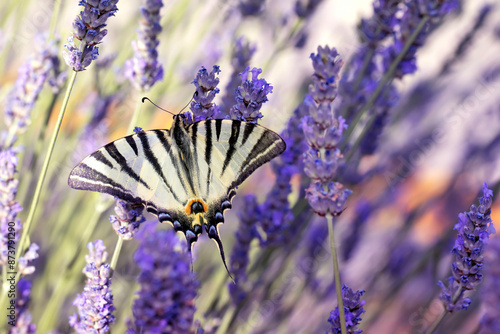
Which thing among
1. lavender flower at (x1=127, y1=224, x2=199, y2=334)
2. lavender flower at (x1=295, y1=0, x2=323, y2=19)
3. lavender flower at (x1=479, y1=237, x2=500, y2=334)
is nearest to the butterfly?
lavender flower at (x1=127, y1=224, x2=199, y2=334)

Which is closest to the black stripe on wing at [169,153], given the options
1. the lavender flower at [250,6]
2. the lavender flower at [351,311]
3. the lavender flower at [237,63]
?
the lavender flower at [237,63]

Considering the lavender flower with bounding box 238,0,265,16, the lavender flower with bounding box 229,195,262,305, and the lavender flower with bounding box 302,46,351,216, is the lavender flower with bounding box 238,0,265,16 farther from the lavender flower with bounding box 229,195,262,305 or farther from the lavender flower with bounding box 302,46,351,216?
the lavender flower with bounding box 302,46,351,216

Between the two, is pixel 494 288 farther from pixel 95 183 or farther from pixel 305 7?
pixel 305 7

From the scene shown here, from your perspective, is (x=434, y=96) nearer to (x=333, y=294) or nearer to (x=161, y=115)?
(x=333, y=294)

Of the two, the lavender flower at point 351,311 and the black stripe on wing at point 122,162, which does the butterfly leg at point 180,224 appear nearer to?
the black stripe on wing at point 122,162

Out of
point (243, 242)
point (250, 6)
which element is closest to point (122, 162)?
point (243, 242)

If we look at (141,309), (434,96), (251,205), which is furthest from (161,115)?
(141,309)
